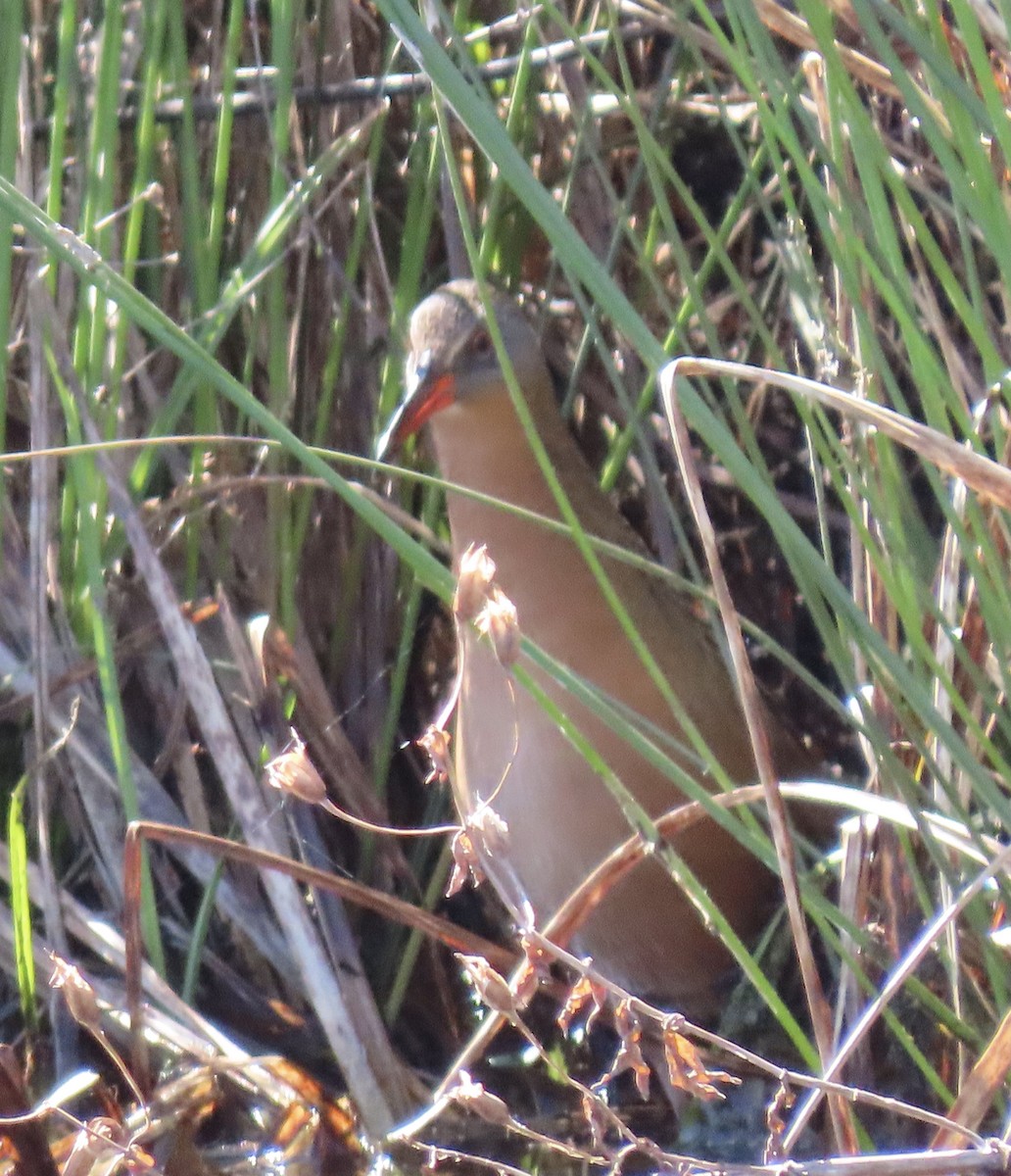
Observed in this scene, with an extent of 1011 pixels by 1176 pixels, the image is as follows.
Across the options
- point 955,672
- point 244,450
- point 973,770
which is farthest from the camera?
point 244,450

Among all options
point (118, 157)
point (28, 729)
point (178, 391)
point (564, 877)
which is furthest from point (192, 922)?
point (118, 157)

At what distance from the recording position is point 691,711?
6.23ft

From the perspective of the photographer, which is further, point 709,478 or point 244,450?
point 709,478

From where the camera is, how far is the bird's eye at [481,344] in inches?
78.6

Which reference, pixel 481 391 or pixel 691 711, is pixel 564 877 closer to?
pixel 691 711

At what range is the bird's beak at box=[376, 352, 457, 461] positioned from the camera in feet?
6.37

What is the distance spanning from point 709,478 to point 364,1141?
1143mm

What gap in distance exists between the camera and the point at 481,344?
2.01 meters

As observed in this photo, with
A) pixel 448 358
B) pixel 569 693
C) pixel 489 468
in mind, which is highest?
pixel 448 358

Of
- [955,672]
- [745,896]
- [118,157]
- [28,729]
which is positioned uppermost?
[118,157]

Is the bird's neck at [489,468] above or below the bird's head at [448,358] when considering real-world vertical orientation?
below

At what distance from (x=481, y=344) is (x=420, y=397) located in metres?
0.11

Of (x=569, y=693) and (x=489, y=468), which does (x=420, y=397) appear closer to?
(x=489, y=468)

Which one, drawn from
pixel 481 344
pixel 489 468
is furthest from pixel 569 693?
pixel 481 344
